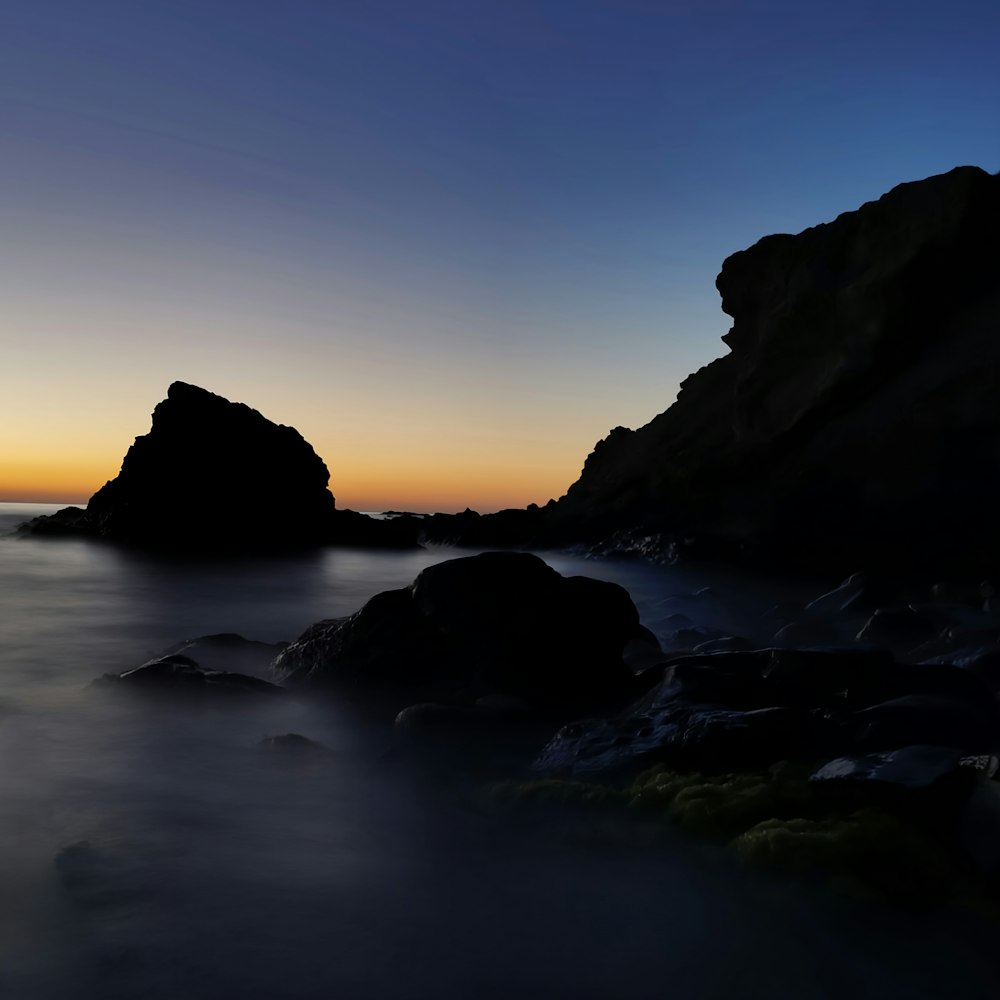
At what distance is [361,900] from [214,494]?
51343 millimetres

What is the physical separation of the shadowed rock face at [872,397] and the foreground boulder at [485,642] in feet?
45.7

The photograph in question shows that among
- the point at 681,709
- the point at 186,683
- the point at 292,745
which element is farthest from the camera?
the point at 186,683

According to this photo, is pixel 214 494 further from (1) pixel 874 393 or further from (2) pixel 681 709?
(2) pixel 681 709

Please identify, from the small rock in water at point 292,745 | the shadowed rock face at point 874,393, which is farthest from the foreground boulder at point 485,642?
the shadowed rock face at point 874,393

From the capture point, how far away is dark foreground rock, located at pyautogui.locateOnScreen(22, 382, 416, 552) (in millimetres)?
52094

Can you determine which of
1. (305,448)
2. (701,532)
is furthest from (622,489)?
(305,448)

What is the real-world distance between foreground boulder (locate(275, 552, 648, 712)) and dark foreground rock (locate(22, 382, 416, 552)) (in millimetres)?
43049

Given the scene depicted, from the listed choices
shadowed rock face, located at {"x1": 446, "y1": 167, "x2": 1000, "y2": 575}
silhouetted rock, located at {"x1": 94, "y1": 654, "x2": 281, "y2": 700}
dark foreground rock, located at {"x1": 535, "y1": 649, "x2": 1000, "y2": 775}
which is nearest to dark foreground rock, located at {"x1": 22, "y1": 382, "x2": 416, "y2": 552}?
shadowed rock face, located at {"x1": 446, "y1": 167, "x2": 1000, "y2": 575}

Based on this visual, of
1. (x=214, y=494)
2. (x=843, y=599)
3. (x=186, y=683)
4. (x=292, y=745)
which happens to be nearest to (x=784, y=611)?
(x=843, y=599)

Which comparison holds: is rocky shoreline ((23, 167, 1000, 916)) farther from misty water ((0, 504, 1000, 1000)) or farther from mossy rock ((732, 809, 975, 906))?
misty water ((0, 504, 1000, 1000))

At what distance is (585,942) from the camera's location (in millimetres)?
4156

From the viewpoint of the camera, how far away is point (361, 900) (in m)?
4.62

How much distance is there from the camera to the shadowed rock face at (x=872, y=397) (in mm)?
21422

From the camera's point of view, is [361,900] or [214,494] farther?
[214,494]
